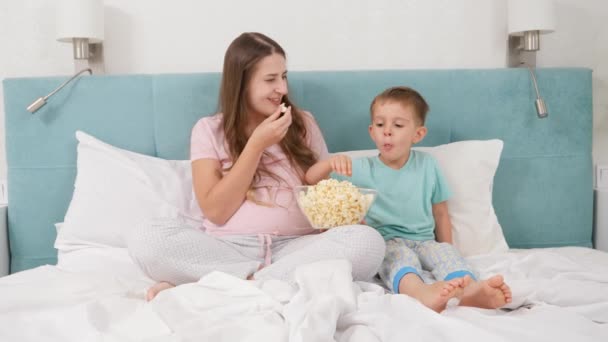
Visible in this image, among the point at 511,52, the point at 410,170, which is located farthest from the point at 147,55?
the point at 511,52

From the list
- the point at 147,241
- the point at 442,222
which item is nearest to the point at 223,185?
the point at 147,241

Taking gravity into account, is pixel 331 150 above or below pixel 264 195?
above

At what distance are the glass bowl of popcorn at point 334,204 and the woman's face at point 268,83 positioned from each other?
34 cm

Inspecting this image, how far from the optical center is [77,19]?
1.94 meters

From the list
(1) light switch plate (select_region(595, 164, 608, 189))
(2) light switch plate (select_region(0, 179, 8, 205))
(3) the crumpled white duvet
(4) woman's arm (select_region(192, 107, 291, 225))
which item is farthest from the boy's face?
(2) light switch plate (select_region(0, 179, 8, 205))

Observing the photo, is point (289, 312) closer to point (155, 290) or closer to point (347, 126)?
point (155, 290)

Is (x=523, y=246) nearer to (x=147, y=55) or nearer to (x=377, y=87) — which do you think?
(x=377, y=87)

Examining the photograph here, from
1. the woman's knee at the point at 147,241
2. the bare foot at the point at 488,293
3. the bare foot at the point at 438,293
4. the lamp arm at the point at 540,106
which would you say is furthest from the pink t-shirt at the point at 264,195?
the lamp arm at the point at 540,106

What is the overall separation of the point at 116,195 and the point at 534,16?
145cm

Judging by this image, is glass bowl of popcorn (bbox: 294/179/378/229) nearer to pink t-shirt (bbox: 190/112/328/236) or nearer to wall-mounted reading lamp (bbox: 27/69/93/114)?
pink t-shirt (bbox: 190/112/328/236)

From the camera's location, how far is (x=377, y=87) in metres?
2.05

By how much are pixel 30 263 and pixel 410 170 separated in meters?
1.22

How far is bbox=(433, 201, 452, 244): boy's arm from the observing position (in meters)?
1.77

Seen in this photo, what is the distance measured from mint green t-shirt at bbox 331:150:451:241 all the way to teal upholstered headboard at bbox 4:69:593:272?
0.29 m
